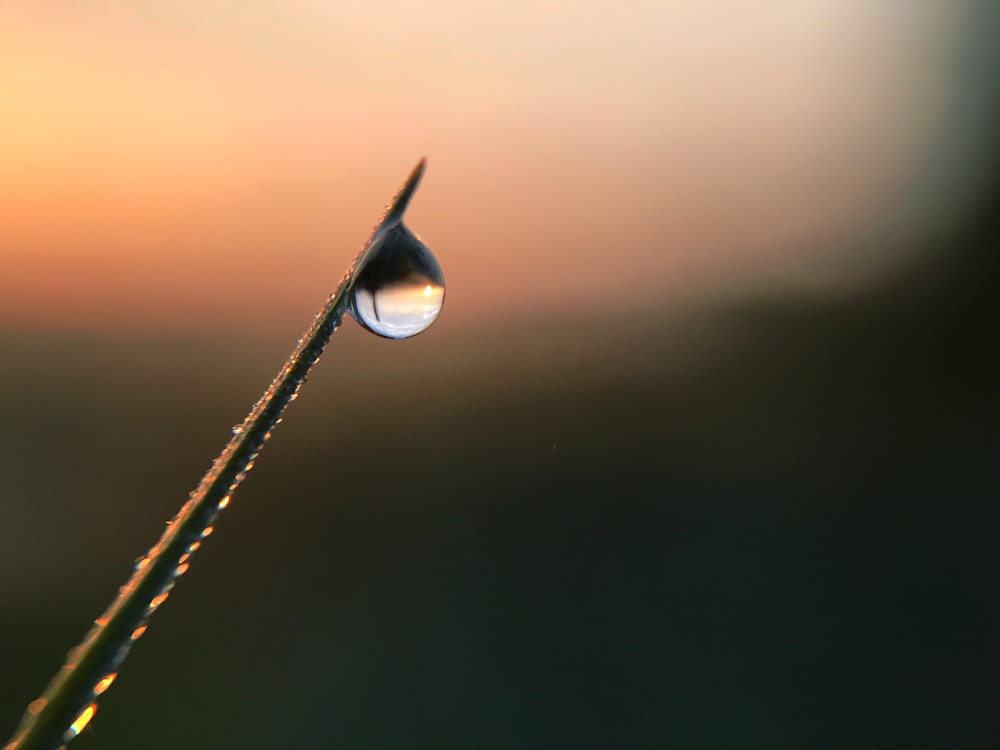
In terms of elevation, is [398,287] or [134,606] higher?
[398,287]

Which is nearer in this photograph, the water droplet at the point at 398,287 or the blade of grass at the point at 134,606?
the blade of grass at the point at 134,606

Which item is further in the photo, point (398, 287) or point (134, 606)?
point (398, 287)

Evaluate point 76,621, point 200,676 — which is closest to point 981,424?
point 200,676

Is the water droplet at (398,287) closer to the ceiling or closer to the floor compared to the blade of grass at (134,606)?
closer to the ceiling

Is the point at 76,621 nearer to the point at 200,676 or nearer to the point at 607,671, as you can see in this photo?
the point at 200,676
